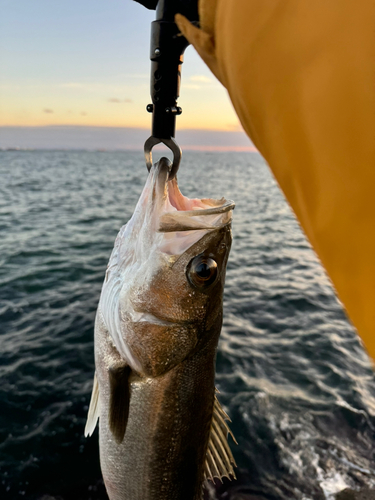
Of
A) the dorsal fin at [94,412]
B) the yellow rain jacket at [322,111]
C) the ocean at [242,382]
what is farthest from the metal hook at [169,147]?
the ocean at [242,382]

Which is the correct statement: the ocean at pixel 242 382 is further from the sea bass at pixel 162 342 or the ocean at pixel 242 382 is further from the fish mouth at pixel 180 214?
the fish mouth at pixel 180 214

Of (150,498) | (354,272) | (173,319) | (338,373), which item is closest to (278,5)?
(354,272)

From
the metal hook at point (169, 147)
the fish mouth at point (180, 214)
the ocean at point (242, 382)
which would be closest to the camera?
the metal hook at point (169, 147)

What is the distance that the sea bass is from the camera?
190 centimetres

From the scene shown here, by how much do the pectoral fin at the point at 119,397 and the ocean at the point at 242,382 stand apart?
290cm

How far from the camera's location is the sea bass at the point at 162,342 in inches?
74.6

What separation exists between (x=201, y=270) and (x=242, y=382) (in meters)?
4.77

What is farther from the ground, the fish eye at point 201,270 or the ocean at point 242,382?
the fish eye at point 201,270

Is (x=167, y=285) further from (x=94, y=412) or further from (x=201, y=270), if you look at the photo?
(x=94, y=412)

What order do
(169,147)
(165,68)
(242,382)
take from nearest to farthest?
(165,68) < (169,147) < (242,382)

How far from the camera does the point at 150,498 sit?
204 centimetres

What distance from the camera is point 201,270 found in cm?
188

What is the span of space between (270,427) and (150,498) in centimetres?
354

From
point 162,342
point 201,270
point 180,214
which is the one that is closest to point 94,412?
point 162,342
